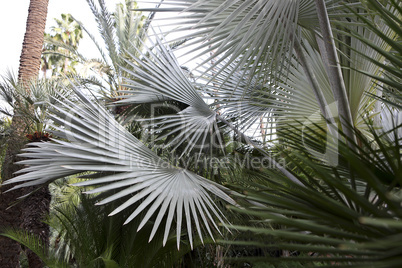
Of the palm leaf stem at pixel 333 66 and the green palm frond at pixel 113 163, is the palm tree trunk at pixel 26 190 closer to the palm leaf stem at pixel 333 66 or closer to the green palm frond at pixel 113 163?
the green palm frond at pixel 113 163

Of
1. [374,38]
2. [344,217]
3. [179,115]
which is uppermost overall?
[374,38]

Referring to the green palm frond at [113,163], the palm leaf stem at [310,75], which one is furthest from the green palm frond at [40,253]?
the palm leaf stem at [310,75]

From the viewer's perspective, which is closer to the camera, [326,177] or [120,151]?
[326,177]

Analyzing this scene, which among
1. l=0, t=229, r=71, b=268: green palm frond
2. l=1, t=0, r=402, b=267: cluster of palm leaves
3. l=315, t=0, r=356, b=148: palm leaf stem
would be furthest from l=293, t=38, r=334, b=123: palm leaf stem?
l=0, t=229, r=71, b=268: green palm frond

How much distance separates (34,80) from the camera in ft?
18.2

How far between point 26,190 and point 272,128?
4.42 meters

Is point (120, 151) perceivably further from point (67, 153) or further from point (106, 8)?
point (106, 8)

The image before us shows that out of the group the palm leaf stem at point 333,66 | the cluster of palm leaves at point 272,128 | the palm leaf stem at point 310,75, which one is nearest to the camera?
the cluster of palm leaves at point 272,128

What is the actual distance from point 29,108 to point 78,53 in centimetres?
313

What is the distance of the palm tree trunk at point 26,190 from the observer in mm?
4945

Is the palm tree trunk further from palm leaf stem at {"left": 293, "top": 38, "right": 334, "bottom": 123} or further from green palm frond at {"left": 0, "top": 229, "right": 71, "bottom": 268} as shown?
palm leaf stem at {"left": 293, "top": 38, "right": 334, "bottom": 123}

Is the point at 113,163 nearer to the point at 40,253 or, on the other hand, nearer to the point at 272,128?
the point at 272,128

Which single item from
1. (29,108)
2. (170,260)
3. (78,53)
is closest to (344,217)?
(170,260)

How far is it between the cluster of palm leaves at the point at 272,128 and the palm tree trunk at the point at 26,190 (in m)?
2.30
